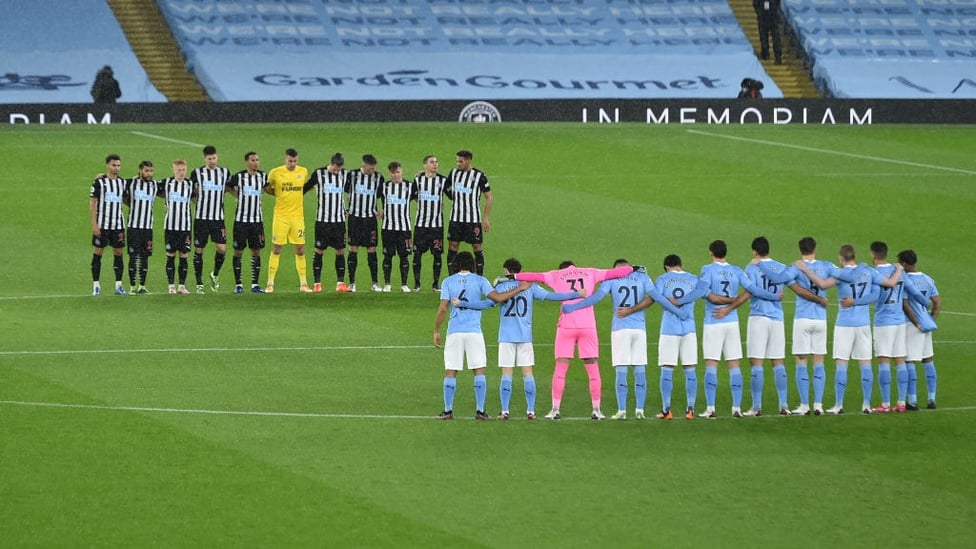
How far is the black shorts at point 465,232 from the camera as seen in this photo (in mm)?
24578

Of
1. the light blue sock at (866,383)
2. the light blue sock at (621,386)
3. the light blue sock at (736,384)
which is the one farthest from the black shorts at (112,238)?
the light blue sock at (866,383)

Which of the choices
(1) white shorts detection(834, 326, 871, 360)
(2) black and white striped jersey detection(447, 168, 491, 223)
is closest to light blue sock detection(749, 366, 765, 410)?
(1) white shorts detection(834, 326, 871, 360)

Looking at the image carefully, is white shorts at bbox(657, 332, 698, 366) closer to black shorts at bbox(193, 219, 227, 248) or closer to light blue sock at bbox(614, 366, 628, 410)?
light blue sock at bbox(614, 366, 628, 410)

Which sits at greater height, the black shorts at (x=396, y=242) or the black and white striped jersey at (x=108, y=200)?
the black and white striped jersey at (x=108, y=200)

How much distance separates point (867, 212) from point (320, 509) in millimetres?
20904

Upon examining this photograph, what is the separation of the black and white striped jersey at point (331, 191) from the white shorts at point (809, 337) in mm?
9184

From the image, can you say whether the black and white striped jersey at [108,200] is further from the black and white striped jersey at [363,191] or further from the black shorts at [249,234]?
the black and white striped jersey at [363,191]

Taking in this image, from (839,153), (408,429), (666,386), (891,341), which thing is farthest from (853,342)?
(839,153)

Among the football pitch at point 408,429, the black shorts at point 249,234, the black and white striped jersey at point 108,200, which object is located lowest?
the football pitch at point 408,429

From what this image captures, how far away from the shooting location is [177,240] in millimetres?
24062

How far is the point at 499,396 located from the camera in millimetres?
17828

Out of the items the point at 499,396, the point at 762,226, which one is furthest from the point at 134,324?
the point at 762,226

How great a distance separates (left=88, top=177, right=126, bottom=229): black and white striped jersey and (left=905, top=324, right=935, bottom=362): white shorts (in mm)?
11721

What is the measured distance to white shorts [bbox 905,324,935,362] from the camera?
1720 centimetres
